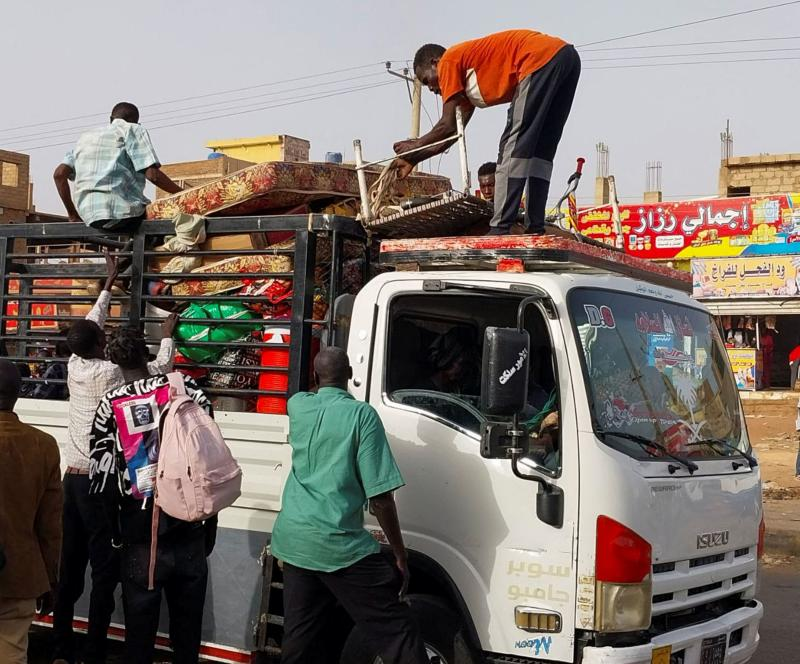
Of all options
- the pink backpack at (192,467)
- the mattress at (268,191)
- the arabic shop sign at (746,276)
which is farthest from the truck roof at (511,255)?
the arabic shop sign at (746,276)

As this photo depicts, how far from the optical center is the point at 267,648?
452 cm

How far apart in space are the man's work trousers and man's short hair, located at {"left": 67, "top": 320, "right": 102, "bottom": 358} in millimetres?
1505

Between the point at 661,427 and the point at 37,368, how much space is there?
3917 millimetres

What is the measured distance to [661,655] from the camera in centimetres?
378

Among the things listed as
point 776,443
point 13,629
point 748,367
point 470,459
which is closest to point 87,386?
point 13,629

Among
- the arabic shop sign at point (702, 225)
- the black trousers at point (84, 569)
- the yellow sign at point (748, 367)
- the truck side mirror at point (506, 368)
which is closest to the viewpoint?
the truck side mirror at point (506, 368)

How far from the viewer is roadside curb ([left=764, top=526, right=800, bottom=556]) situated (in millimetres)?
10117

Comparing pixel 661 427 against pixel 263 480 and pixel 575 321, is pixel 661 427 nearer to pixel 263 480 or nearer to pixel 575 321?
pixel 575 321

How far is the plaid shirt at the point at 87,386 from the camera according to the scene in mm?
5039

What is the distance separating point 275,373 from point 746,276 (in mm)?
20572

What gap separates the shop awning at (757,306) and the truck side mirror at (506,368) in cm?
2033

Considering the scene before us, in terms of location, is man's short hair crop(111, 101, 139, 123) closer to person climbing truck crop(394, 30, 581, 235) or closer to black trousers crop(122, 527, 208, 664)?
person climbing truck crop(394, 30, 581, 235)

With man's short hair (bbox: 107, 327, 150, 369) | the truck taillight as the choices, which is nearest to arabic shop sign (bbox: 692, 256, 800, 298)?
man's short hair (bbox: 107, 327, 150, 369)

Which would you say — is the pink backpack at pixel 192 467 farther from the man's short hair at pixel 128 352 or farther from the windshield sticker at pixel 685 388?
the windshield sticker at pixel 685 388
